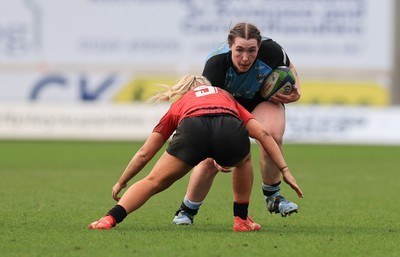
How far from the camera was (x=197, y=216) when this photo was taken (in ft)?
33.0

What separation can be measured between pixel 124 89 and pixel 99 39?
174 cm

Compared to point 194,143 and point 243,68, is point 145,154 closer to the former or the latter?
point 194,143

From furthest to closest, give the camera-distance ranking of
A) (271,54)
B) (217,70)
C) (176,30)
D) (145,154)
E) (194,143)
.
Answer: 1. (176,30)
2. (271,54)
3. (217,70)
4. (145,154)
5. (194,143)

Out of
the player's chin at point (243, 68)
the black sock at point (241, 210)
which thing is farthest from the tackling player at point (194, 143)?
the player's chin at point (243, 68)

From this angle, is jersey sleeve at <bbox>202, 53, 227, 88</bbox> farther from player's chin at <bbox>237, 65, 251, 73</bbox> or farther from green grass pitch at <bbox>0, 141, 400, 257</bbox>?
green grass pitch at <bbox>0, 141, 400, 257</bbox>

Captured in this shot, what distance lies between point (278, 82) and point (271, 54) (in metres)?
0.26

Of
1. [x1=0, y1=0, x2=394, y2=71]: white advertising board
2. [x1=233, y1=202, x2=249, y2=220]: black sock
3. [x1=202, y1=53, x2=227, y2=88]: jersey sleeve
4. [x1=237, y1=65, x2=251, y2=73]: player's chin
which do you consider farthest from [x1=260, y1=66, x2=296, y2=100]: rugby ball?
[x1=0, y1=0, x2=394, y2=71]: white advertising board

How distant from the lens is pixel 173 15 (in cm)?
3234

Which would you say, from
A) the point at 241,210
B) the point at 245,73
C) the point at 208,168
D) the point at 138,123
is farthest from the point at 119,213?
the point at 138,123

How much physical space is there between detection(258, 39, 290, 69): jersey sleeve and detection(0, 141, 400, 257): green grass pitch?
53.5 inches

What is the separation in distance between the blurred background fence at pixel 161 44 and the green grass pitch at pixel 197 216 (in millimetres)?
12628

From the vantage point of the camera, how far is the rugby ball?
30.2 feet

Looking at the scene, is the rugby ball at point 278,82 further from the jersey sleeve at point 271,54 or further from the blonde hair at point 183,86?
the blonde hair at point 183,86

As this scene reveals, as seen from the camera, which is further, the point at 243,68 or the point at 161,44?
the point at 161,44
